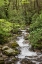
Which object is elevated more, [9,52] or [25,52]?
[9,52]

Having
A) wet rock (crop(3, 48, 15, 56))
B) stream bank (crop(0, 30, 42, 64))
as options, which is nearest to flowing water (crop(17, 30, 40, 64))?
stream bank (crop(0, 30, 42, 64))

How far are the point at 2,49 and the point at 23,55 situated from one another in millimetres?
1729

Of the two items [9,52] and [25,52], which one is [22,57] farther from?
[25,52]

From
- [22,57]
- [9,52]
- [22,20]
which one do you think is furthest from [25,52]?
[22,20]

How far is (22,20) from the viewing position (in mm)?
32594

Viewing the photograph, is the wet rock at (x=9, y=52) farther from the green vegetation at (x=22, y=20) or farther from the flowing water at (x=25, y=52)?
the green vegetation at (x=22, y=20)

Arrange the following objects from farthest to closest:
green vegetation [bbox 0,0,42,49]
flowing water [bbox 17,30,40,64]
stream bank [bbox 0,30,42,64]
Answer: green vegetation [bbox 0,0,42,49] → flowing water [bbox 17,30,40,64] → stream bank [bbox 0,30,42,64]

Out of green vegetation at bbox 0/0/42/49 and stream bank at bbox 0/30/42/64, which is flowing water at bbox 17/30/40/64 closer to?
stream bank at bbox 0/30/42/64

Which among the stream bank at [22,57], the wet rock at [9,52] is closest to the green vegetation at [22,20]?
the stream bank at [22,57]

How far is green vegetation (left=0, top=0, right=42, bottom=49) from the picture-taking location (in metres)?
Answer: 16.9

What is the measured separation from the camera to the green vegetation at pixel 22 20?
16902mm

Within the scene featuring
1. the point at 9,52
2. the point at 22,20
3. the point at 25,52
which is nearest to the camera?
the point at 9,52

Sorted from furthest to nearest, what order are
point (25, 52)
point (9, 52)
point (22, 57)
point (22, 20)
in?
point (22, 20)
point (25, 52)
point (9, 52)
point (22, 57)

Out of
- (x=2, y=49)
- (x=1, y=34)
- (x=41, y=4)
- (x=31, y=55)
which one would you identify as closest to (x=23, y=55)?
(x=31, y=55)
